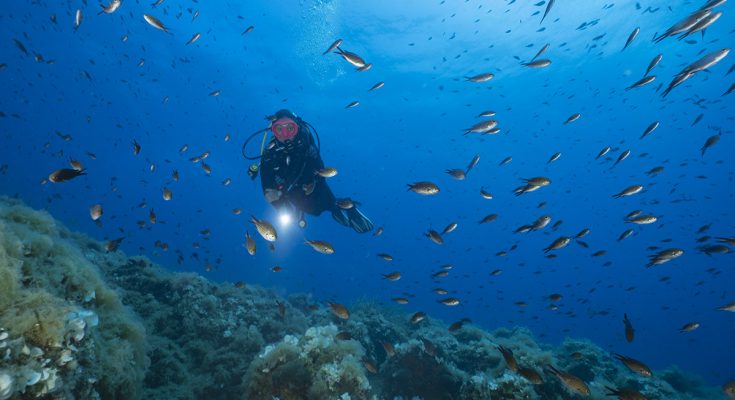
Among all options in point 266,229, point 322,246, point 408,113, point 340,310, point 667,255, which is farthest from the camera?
point 408,113

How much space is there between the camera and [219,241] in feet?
342

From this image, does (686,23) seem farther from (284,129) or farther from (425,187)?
(284,129)

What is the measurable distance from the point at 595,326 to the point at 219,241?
332 feet

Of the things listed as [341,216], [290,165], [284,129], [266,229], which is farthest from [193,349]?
[341,216]

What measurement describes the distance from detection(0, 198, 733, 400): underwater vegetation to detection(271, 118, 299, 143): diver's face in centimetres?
398

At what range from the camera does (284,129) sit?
28.3 ft

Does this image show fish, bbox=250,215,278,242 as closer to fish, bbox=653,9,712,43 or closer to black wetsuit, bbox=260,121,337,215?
black wetsuit, bbox=260,121,337,215

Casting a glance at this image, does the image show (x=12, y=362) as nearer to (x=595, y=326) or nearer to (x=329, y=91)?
(x=329, y=91)

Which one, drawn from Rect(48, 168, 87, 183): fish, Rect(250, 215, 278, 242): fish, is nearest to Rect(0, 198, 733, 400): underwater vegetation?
Rect(48, 168, 87, 183): fish

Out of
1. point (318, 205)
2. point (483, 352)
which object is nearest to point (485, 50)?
point (318, 205)

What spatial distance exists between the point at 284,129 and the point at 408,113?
34904 mm

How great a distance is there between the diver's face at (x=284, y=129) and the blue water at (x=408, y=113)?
5.77 metres

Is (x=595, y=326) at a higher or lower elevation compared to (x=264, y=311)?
higher

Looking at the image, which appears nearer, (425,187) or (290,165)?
(425,187)
